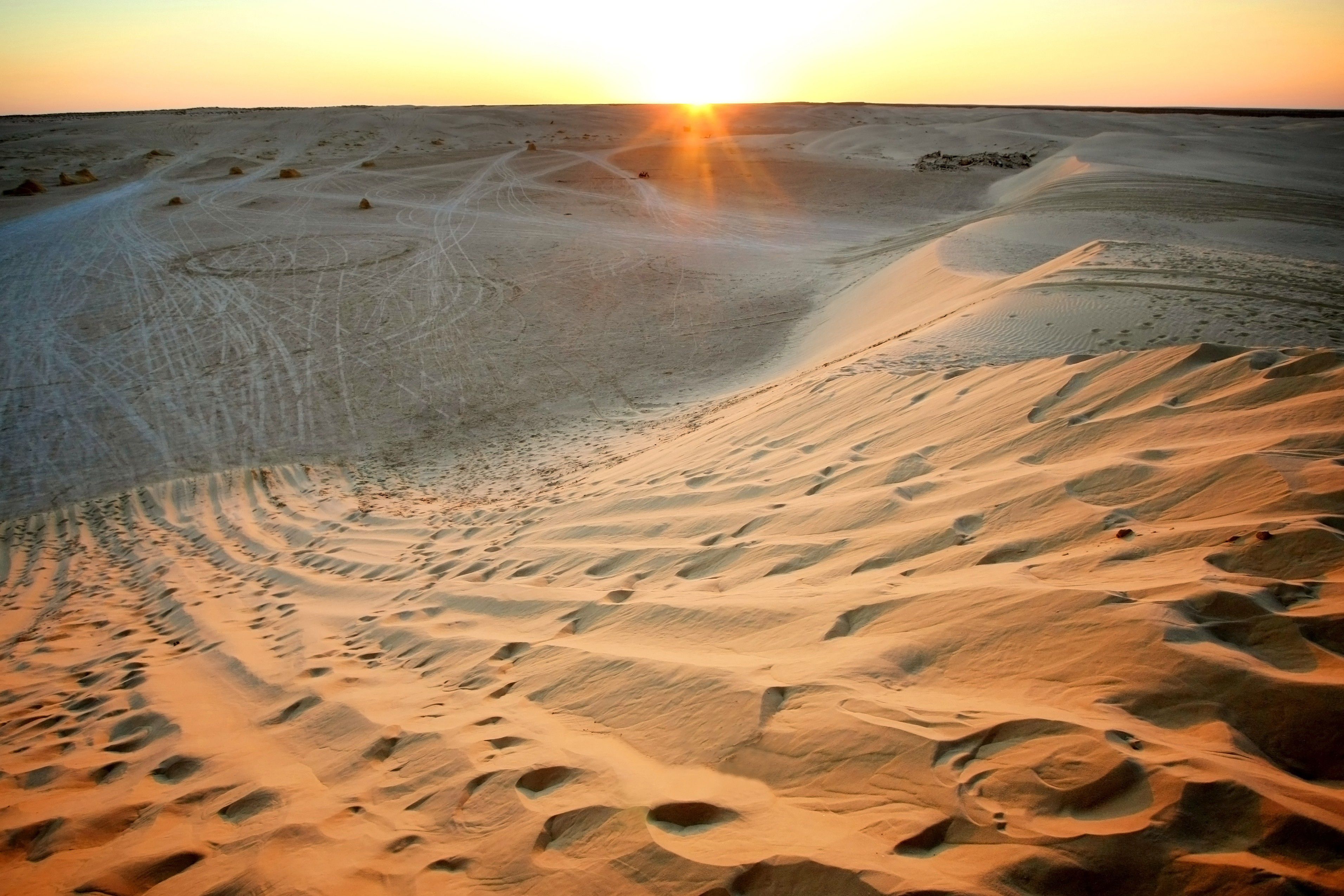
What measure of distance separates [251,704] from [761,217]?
56.0ft

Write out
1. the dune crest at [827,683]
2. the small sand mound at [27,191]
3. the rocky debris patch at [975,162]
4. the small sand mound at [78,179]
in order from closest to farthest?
the dune crest at [827,683]
the small sand mound at [27,191]
the small sand mound at [78,179]
the rocky debris patch at [975,162]

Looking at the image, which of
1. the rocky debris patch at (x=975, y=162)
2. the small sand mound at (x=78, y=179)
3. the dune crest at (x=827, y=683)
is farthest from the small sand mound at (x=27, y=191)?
the rocky debris patch at (x=975, y=162)

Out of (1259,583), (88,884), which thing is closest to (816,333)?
(1259,583)

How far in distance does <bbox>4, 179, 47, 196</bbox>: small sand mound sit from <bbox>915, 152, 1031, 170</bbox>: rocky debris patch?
88.6ft

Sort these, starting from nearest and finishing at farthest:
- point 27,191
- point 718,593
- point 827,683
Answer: point 827,683
point 718,593
point 27,191

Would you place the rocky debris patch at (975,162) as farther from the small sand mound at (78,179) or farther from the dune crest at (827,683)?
the small sand mound at (78,179)

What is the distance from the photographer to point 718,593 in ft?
9.44

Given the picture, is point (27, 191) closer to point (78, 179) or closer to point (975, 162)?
point (78, 179)

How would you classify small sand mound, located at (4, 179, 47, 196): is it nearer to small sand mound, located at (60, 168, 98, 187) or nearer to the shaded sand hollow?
small sand mound, located at (60, 168, 98, 187)

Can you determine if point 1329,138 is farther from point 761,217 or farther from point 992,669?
point 992,669

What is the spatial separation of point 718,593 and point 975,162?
25.8 meters

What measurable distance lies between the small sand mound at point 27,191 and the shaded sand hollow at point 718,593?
15471mm

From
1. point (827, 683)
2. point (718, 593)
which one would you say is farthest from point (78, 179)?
point (827, 683)

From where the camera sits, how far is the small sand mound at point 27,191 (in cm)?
2056
